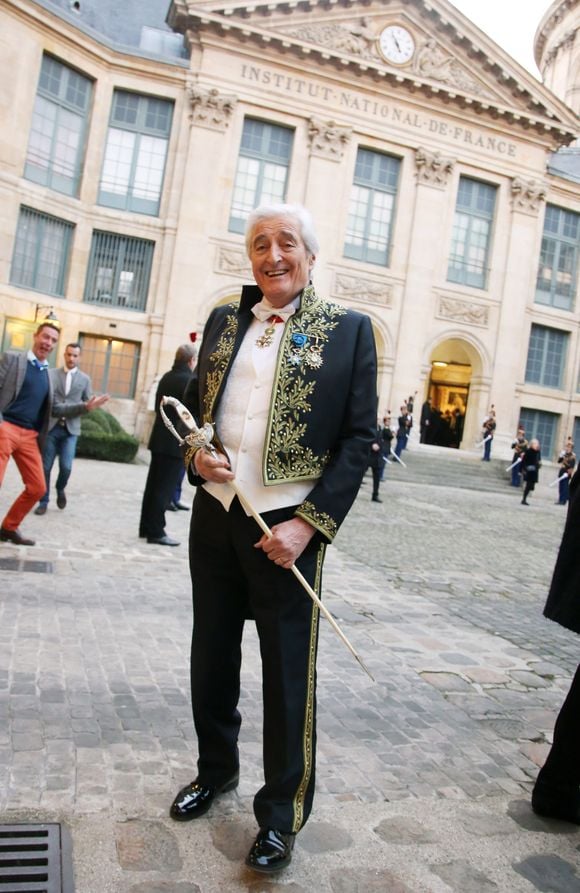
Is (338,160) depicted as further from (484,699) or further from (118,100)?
(484,699)

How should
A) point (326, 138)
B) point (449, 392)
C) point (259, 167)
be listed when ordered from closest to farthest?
point (259, 167) → point (326, 138) → point (449, 392)

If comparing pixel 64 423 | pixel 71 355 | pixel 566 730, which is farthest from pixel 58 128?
pixel 566 730

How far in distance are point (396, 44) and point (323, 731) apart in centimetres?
2864

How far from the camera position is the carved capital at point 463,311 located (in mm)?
27192

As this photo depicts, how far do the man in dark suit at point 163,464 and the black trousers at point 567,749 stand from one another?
5062mm

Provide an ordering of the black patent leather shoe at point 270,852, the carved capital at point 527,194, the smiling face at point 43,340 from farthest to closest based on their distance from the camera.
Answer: the carved capital at point 527,194
the smiling face at point 43,340
the black patent leather shoe at point 270,852

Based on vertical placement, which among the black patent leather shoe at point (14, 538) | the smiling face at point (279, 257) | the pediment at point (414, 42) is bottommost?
the black patent leather shoe at point (14, 538)

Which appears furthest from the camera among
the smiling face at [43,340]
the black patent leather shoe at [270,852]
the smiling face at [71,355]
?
the smiling face at [71,355]

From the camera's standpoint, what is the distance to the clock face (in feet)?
86.4

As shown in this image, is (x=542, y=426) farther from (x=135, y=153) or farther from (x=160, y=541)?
(x=160, y=541)

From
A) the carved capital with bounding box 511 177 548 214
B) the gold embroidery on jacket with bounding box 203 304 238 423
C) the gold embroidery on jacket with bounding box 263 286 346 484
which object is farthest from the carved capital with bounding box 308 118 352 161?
the gold embroidery on jacket with bounding box 263 286 346 484

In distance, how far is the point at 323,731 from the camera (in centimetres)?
342

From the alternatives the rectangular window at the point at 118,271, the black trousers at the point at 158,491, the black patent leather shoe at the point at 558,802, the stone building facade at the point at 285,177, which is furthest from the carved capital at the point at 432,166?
the black patent leather shoe at the point at 558,802

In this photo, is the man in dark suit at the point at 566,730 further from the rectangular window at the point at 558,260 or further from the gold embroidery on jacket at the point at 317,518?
the rectangular window at the point at 558,260
